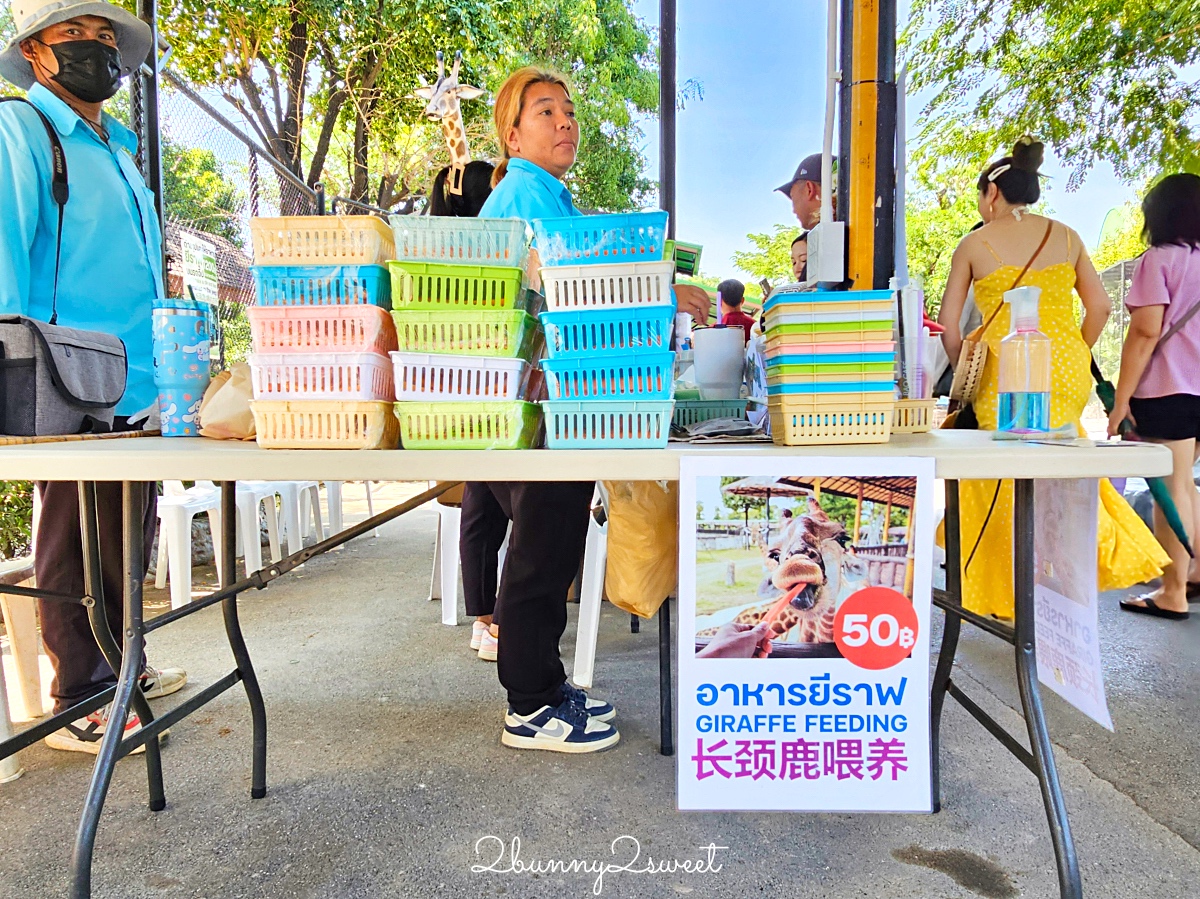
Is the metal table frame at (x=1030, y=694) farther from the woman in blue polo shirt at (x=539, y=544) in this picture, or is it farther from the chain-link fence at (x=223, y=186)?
the chain-link fence at (x=223, y=186)

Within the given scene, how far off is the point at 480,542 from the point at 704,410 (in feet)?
3.76

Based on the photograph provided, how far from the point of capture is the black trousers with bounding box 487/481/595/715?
1666mm

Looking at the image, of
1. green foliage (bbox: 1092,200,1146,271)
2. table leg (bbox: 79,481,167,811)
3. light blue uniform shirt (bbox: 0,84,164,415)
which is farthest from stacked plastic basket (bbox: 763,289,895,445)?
green foliage (bbox: 1092,200,1146,271)

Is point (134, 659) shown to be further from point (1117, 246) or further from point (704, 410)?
point (1117, 246)

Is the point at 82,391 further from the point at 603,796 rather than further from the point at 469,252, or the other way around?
the point at 603,796

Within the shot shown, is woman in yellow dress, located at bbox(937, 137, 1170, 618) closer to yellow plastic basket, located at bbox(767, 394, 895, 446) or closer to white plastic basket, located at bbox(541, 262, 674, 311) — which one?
yellow plastic basket, located at bbox(767, 394, 895, 446)

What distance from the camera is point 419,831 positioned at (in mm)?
1505

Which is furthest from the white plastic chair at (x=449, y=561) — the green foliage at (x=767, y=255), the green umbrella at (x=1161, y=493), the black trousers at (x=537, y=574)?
the green foliage at (x=767, y=255)

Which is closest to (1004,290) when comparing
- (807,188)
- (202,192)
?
(807,188)

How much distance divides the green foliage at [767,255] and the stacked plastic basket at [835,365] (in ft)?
48.6

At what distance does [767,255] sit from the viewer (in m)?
16.1

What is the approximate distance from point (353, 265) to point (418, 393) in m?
0.24

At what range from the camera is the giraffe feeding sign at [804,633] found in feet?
3.25

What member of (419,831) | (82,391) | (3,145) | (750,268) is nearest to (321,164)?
(3,145)
